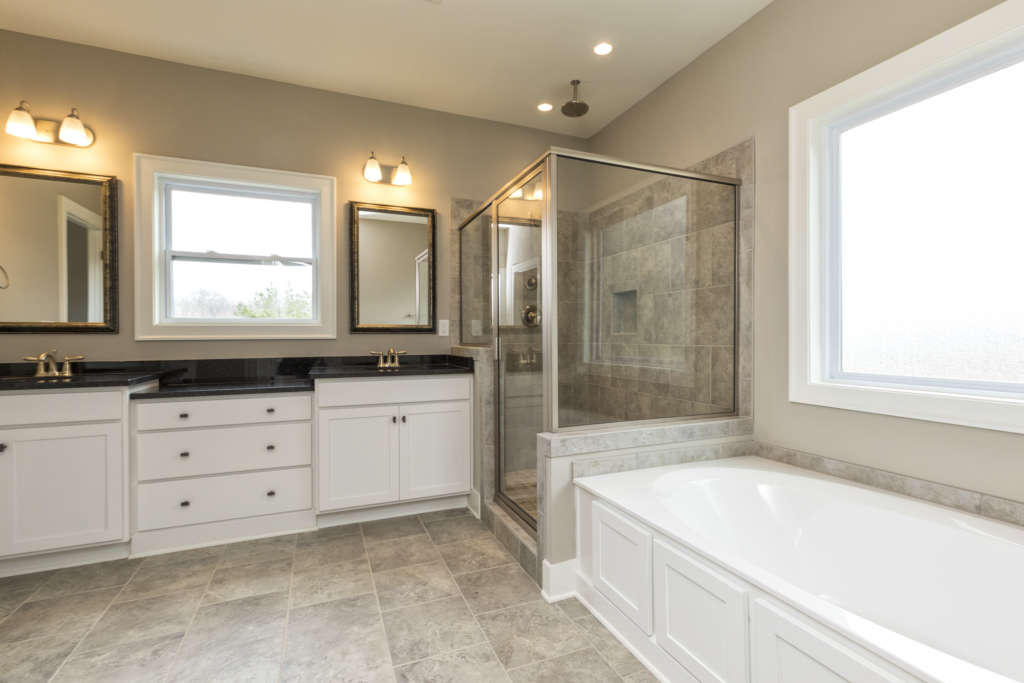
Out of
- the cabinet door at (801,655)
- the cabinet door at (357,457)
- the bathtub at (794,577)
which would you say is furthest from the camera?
the cabinet door at (357,457)

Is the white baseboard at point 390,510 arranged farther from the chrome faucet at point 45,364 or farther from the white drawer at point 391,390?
the chrome faucet at point 45,364

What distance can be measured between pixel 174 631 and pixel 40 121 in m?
2.72

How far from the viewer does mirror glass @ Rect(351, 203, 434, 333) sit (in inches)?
125

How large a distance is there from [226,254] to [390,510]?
6.23 feet

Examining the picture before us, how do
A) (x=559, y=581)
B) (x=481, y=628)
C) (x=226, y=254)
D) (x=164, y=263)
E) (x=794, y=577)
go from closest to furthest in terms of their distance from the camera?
(x=794, y=577)
(x=481, y=628)
(x=559, y=581)
(x=164, y=263)
(x=226, y=254)

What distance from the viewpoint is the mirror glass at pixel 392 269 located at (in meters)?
3.19

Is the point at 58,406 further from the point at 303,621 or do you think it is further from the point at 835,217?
the point at 835,217

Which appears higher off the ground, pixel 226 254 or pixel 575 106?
pixel 575 106

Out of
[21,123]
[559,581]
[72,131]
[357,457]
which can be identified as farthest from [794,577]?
[21,123]

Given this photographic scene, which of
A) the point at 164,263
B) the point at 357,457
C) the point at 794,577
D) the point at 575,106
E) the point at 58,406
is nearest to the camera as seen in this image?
the point at 794,577

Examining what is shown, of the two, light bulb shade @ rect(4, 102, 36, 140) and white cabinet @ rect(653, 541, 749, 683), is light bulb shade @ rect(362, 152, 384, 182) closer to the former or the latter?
light bulb shade @ rect(4, 102, 36, 140)

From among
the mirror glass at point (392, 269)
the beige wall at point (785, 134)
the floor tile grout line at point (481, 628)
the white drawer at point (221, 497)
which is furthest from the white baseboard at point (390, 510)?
the beige wall at point (785, 134)

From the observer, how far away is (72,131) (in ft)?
8.29

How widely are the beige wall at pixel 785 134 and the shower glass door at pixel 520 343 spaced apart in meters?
1.09
